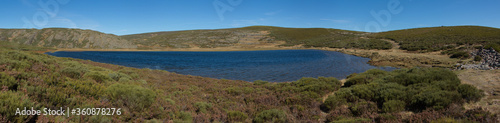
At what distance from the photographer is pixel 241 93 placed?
11.1 metres

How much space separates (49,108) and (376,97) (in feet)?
35.0

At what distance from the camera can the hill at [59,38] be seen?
8250 centimetres

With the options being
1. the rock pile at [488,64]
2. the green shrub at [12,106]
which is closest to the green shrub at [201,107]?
the green shrub at [12,106]

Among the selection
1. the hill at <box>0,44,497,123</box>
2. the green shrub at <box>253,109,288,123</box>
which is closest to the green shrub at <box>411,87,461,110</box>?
the hill at <box>0,44,497,123</box>

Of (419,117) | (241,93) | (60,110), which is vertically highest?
(60,110)

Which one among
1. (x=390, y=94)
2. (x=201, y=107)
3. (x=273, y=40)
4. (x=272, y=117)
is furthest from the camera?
(x=273, y=40)

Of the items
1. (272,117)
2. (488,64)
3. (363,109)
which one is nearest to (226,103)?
(272,117)

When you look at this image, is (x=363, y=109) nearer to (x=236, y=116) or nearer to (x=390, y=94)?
(x=390, y=94)

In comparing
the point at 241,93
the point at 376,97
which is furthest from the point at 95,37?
the point at 376,97

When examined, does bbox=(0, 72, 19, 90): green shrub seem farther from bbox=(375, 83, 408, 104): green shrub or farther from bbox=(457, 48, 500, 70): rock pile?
bbox=(457, 48, 500, 70): rock pile

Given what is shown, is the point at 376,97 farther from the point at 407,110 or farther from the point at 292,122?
the point at 292,122

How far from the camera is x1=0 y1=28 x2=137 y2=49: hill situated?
8250cm

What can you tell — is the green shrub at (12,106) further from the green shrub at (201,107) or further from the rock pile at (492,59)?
the rock pile at (492,59)

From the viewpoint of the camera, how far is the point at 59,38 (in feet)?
287
